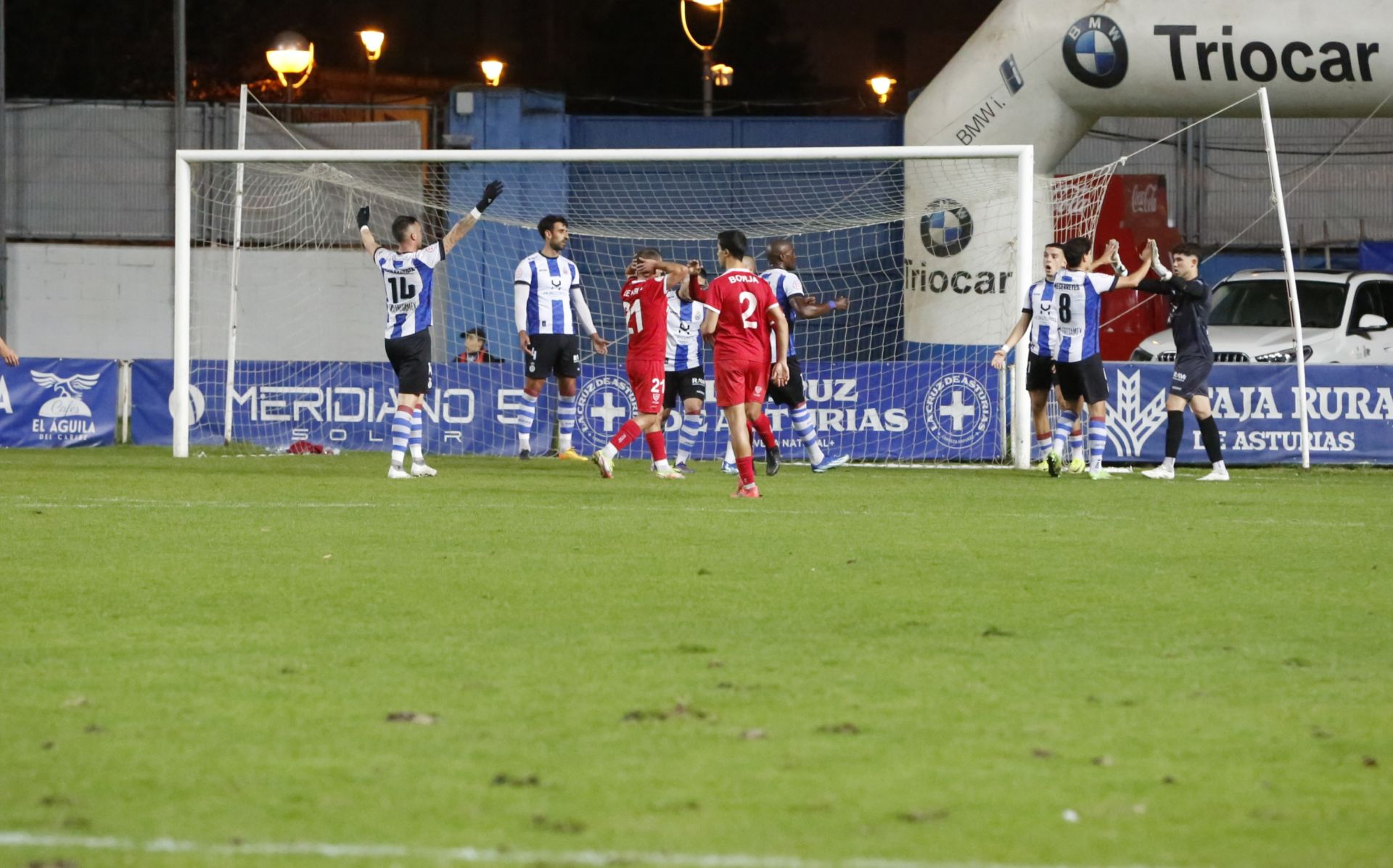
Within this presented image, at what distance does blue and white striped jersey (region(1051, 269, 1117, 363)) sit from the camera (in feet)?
50.7

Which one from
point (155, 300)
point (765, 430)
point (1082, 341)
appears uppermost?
point (155, 300)

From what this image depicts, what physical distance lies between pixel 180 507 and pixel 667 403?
18.7 feet

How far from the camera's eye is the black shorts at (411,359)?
14.7 metres

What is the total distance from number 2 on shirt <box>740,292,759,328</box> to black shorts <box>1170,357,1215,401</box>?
497 centimetres

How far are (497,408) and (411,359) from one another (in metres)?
4.80

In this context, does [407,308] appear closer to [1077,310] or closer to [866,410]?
[1077,310]

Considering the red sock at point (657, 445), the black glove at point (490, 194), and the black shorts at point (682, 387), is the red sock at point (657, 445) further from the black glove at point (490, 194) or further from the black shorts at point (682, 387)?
the black glove at point (490, 194)

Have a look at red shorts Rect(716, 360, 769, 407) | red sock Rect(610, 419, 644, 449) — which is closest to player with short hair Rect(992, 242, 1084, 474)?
red sock Rect(610, 419, 644, 449)

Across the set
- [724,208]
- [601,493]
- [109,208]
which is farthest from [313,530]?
[109,208]

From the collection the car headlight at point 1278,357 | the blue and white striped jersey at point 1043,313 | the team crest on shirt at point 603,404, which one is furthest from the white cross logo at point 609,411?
the car headlight at point 1278,357

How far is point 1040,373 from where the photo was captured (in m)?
16.2

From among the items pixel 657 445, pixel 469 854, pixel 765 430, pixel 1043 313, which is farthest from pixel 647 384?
pixel 469 854

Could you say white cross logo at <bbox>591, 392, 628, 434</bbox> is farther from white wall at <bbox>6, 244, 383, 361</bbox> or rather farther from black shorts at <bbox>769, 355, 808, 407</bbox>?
white wall at <bbox>6, 244, 383, 361</bbox>

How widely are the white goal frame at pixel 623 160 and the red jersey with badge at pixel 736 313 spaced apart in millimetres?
4533
